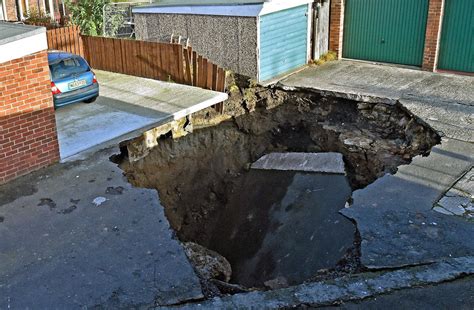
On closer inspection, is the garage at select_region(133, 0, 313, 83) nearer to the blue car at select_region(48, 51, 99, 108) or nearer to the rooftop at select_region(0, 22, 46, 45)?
the blue car at select_region(48, 51, 99, 108)

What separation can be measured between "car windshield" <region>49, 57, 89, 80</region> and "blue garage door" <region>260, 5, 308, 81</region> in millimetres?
4752

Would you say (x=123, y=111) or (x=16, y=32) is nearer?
(x=16, y=32)

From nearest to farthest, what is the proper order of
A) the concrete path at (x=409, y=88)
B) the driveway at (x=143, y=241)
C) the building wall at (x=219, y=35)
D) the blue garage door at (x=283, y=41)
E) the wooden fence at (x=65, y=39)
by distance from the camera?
the driveway at (x=143, y=241)
the concrete path at (x=409, y=88)
the building wall at (x=219, y=35)
the blue garage door at (x=283, y=41)
the wooden fence at (x=65, y=39)

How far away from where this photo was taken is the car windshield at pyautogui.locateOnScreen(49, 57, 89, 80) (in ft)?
36.8

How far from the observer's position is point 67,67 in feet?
37.5

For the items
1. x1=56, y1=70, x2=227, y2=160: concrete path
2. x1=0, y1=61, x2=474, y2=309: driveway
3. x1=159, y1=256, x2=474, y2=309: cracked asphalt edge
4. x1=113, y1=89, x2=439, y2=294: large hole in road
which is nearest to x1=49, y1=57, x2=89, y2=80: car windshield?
x1=56, y1=70, x2=227, y2=160: concrete path

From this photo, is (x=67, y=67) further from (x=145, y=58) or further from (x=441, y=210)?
(x=441, y=210)

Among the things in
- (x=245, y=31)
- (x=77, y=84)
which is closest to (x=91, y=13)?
(x=245, y=31)

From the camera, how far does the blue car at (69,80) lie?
11.1 metres

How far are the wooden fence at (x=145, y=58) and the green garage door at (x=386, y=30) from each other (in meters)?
5.36

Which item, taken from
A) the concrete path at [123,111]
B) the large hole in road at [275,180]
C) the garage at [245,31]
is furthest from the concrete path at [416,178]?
the concrete path at [123,111]

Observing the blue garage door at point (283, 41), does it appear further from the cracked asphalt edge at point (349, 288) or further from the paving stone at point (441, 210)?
the cracked asphalt edge at point (349, 288)

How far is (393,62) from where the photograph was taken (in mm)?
15102

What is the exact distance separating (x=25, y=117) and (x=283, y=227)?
186 inches
